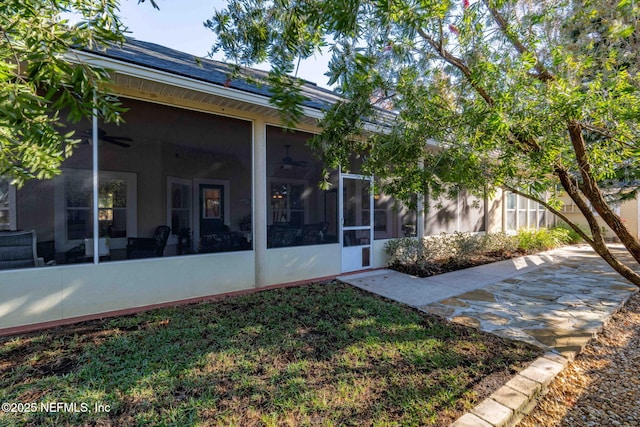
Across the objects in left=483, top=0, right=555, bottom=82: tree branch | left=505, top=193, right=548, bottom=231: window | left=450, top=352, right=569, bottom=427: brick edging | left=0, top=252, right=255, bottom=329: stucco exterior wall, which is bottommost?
left=450, top=352, right=569, bottom=427: brick edging

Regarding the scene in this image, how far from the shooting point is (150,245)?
5141 mm

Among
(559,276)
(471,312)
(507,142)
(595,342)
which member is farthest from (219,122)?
(559,276)

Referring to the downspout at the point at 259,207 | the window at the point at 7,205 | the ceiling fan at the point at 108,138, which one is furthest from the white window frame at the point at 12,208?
the downspout at the point at 259,207

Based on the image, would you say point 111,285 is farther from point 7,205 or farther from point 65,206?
point 7,205

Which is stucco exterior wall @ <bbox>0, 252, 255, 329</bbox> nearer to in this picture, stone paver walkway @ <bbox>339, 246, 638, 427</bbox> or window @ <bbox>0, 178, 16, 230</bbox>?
window @ <bbox>0, 178, 16, 230</bbox>

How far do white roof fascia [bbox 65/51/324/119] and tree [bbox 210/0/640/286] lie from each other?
0.89 m

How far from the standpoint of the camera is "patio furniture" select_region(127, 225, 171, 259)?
197 inches

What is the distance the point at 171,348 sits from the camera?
3.52 meters

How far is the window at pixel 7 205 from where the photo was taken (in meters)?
4.14

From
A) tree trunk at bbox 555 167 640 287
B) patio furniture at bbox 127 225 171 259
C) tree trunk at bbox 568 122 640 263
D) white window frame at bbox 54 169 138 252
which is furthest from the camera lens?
patio furniture at bbox 127 225 171 259

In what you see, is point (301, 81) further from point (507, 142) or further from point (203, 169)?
point (203, 169)

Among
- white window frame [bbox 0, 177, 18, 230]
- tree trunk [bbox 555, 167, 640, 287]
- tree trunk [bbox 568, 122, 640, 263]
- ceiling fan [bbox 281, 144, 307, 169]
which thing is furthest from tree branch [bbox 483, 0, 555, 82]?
white window frame [bbox 0, 177, 18, 230]

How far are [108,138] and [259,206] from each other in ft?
8.93

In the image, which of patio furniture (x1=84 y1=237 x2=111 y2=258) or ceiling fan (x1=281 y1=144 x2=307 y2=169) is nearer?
patio furniture (x1=84 y1=237 x2=111 y2=258)
